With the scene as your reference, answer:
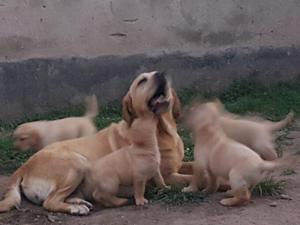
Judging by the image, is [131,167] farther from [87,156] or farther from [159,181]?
[87,156]

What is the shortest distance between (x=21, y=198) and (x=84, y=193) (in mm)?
464

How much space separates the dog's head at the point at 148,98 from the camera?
602 cm

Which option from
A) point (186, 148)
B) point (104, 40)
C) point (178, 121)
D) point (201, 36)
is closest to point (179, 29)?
point (201, 36)

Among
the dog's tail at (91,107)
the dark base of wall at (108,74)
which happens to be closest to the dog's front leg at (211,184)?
the dog's tail at (91,107)

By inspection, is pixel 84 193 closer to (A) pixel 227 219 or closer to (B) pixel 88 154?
(B) pixel 88 154

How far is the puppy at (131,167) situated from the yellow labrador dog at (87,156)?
0.31 feet

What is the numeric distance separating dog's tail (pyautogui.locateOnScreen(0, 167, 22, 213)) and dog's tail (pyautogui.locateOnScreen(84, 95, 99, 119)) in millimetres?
1347

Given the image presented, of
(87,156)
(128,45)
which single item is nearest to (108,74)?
(128,45)

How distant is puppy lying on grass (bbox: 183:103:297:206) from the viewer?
223 inches

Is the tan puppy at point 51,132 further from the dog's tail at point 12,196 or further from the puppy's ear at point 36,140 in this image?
the dog's tail at point 12,196

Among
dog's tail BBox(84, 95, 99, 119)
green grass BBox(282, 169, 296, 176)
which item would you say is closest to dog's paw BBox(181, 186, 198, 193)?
green grass BBox(282, 169, 296, 176)

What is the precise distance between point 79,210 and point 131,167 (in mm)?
457

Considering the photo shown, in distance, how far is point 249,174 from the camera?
5672 mm

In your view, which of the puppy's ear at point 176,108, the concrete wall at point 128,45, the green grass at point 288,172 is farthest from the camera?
the concrete wall at point 128,45
